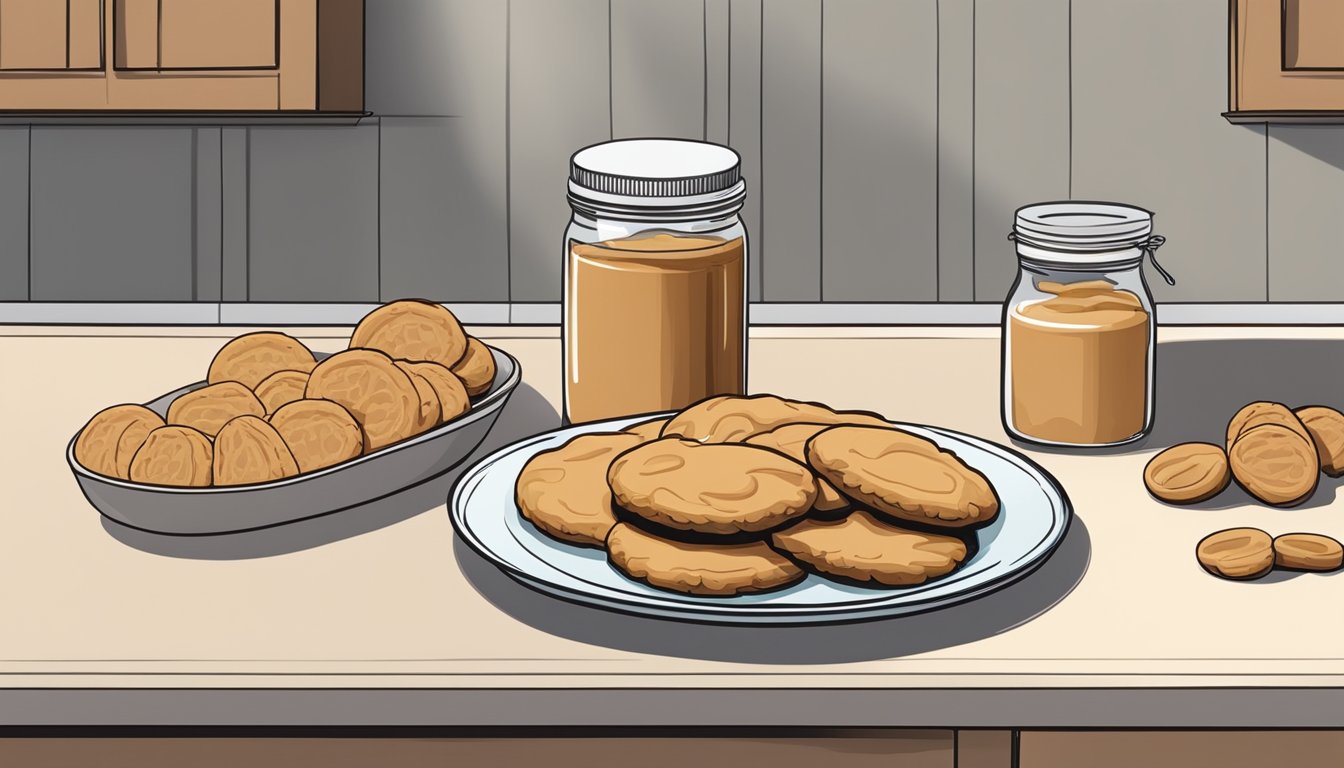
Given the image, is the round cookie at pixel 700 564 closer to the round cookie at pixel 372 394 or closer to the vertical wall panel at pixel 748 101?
the round cookie at pixel 372 394

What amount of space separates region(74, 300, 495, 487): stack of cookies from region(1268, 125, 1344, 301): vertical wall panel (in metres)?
1.90

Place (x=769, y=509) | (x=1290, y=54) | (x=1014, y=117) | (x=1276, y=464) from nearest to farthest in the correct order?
(x=769, y=509) → (x=1276, y=464) → (x=1290, y=54) → (x=1014, y=117)

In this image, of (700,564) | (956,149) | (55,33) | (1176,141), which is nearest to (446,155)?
(55,33)

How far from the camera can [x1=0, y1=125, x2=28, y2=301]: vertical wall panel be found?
2592mm

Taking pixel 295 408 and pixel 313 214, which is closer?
pixel 295 408

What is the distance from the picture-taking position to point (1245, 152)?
8.32ft

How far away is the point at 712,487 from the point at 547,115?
190 centimetres

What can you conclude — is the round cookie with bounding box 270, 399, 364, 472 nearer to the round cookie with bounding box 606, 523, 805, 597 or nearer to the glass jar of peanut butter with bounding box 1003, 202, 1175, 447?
the round cookie with bounding box 606, 523, 805, 597

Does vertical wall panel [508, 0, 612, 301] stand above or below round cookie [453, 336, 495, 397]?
above

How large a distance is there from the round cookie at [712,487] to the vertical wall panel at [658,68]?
182 centimetres

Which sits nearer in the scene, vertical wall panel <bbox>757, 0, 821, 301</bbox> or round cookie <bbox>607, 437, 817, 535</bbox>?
round cookie <bbox>607, 437, 817, 535</bbox>

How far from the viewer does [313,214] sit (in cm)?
260

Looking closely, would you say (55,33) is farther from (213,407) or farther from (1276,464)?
(1276,464)

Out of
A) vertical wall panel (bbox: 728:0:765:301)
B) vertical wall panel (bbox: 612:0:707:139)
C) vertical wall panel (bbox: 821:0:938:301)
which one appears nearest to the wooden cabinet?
vertical wall panel (bbox: 612:0:707:139)
